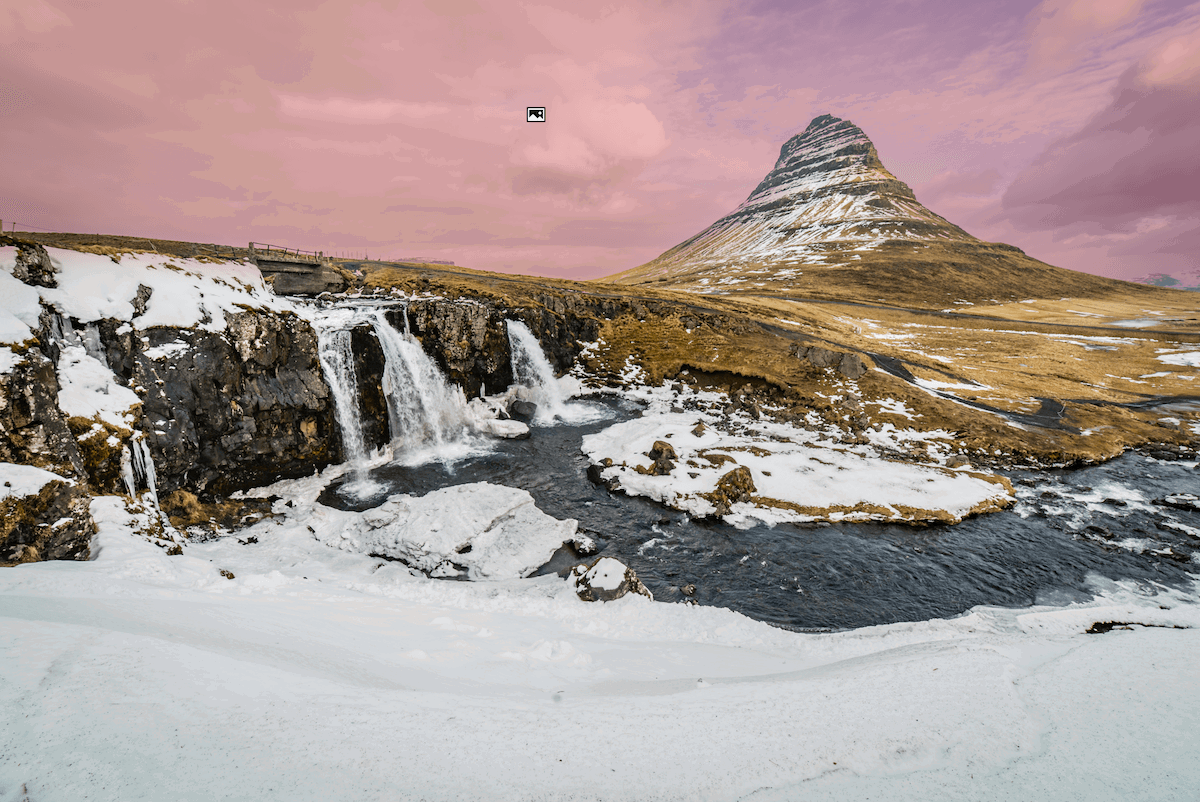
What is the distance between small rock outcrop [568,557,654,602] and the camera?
16.0m

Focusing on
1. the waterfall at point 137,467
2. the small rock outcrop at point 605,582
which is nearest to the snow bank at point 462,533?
the small rock outcrop at point 605,582

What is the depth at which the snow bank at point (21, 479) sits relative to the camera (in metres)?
12.4

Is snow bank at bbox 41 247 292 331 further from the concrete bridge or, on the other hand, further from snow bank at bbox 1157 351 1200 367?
snow bank at bbox 1157 351 1200 367

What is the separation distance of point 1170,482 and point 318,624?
4867 cm

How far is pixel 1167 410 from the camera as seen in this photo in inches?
1816

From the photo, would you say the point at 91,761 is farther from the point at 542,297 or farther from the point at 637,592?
the point at 542,297

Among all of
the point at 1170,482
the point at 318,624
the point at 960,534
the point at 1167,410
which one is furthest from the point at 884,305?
the point at 318,624

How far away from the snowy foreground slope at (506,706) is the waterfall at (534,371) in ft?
103

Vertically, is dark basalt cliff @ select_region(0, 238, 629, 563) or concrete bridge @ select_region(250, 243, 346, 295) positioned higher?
concrete bridge @ select_region(250, 243, 346, 295)

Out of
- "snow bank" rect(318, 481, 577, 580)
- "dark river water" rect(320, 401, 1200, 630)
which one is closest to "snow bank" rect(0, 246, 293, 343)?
"dark river water" rect(320, 401, 1200, 630)

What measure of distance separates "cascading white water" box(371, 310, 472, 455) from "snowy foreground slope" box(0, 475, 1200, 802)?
1984cm

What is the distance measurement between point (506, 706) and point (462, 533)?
1286 centimetres

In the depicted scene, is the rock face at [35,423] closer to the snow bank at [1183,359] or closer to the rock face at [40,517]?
the rock face at [40,517]

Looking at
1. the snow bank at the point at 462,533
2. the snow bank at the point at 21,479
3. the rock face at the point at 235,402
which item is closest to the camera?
the snow bank at the point at 21,479
